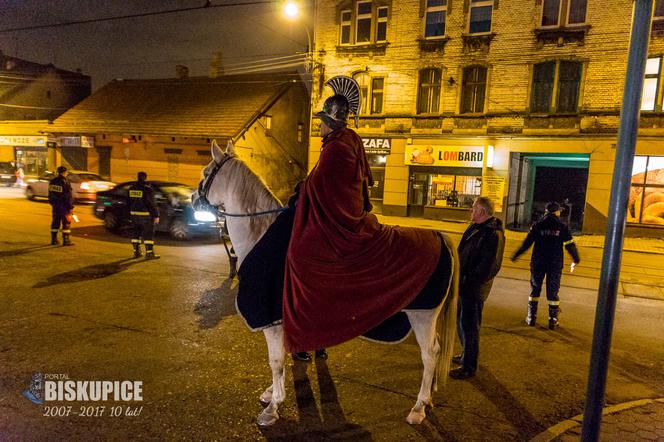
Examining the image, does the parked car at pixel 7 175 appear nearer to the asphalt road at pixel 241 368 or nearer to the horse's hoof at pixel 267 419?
the asphalt road at pixel 241 368

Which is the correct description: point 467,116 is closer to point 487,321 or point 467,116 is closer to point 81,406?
point 487,321

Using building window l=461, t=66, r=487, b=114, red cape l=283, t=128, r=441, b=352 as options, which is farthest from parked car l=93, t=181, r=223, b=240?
building window l=461, t=66, r=487, b=114

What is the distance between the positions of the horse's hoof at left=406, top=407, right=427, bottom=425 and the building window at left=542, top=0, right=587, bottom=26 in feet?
69.3

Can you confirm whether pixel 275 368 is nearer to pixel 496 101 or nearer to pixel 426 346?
pixel 426 346

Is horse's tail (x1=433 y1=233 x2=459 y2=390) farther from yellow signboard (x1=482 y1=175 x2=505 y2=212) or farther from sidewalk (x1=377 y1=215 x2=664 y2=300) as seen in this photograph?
yellow signboard (x1=482 y1=175 x2=505 y2=212)

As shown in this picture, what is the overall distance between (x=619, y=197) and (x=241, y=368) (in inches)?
156

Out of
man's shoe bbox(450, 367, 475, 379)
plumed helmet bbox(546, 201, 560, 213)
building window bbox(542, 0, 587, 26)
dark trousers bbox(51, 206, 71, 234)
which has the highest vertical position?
building window bbox(542, 0, 587, 26)

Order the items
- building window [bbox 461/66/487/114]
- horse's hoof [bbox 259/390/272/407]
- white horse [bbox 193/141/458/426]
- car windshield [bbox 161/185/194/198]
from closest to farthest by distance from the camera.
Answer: white horse [bbox 193/141/458/426], horse's hoof [bbox 259/390/272/407], car windshield [bbox 161/185/194/198], building window [bbox 461/66/487/114]

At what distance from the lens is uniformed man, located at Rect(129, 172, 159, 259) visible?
33.8ft

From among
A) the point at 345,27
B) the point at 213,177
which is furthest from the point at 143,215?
the point at 345,27

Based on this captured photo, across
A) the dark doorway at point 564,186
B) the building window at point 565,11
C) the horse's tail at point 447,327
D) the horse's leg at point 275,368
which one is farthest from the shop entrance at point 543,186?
the horse's leg at point 275,368

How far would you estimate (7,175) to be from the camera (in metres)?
30.9

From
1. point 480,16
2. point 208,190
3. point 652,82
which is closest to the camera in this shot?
point 208,190

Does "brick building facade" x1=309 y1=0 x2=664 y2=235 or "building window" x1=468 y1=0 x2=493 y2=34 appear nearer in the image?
"brick building facade" x1=309 y1=0 x2=664 y2=235
